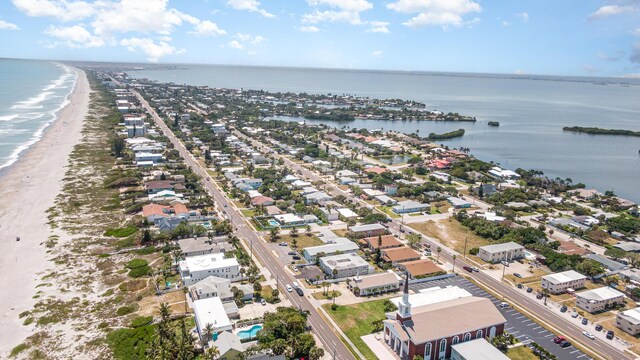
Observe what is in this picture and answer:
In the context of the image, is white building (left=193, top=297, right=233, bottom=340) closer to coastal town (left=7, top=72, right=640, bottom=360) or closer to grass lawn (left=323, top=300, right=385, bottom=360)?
coastal town (left=7, top=72, right=640, bottom=360)

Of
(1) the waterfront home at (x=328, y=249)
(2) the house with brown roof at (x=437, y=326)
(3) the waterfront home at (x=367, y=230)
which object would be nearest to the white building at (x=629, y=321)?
(2) the house with brown roof at (x=437, y=326)

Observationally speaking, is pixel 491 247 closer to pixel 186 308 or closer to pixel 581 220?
pixel 581 220

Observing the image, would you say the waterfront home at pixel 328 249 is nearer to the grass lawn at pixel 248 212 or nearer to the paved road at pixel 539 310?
the paved road at pixel 539 310

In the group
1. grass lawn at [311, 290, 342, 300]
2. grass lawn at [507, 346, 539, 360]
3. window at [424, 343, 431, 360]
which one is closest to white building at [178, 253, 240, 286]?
grass lawn at [311, 290, 342, 300]

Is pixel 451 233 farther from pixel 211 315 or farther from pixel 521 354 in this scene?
pixel 211 315

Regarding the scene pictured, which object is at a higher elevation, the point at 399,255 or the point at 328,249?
the point at 328,249

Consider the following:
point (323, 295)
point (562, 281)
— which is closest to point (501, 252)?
point (562, 281)

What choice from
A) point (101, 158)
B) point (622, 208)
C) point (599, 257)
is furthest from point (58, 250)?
point (622, 208)
